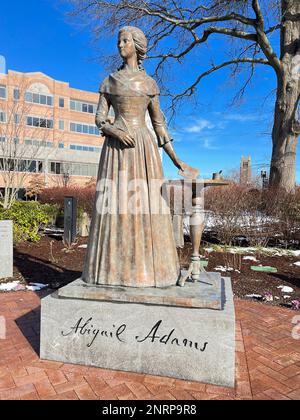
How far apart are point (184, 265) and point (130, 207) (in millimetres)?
4145

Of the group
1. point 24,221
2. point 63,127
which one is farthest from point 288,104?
point 63,127

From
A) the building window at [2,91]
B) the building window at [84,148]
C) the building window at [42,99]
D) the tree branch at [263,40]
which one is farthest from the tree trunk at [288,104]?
the building window at [84,148]

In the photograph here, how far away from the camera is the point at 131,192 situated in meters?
2.89

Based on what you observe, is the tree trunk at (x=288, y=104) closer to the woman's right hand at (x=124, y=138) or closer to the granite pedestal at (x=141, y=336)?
the woman's right hand at (x=124, y=138)

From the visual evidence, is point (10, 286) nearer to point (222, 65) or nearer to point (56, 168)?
point (222, 65)

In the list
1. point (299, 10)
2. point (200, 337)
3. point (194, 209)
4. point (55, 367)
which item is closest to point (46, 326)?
point (55, 367)

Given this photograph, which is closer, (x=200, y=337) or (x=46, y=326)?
(x=200, y=337)

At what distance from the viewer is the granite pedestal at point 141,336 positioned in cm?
247

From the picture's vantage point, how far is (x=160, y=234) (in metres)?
2.92

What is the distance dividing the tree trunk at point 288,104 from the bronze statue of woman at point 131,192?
9088 millimetres

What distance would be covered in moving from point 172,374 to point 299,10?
1290cm

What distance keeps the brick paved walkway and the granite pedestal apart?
0.09 metres

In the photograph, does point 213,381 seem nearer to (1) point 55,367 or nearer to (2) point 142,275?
(2) point 142,275
